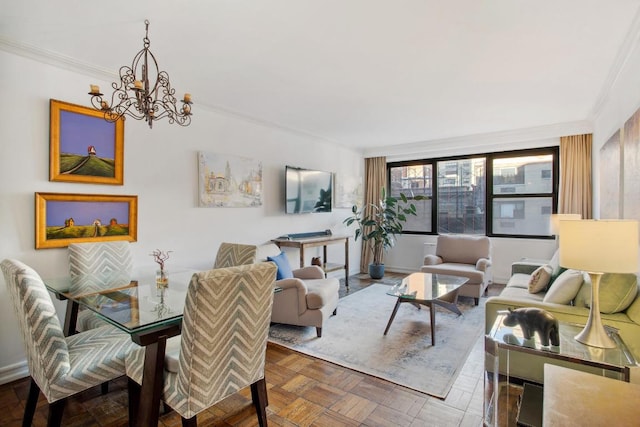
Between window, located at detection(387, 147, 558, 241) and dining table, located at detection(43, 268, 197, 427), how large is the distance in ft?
15.4

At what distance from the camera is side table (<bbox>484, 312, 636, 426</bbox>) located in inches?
61.7

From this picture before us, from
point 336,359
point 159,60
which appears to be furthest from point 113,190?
point 336,359

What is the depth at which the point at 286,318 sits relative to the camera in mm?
3240

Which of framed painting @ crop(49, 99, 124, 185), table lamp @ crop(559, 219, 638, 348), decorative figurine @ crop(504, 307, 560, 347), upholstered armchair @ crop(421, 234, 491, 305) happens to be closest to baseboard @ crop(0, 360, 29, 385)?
framed painting @ crop(49, 99, 124, 185)

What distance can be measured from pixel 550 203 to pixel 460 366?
145 inches

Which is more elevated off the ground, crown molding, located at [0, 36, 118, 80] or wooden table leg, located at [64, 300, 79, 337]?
crown molding, located at [0, 36, 118, 80]

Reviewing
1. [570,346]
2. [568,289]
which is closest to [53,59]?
[570,346]

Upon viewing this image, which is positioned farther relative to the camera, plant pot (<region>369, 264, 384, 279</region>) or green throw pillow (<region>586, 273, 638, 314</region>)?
plant pot (<region>369, 264, 384, 279</region>)

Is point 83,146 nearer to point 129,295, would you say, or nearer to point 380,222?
point 129,295

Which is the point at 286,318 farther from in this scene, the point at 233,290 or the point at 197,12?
the point at 197,12

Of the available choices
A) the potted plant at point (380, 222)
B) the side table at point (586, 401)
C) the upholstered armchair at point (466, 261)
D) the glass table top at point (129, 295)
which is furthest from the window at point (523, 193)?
the glass table top at point (129, 295)

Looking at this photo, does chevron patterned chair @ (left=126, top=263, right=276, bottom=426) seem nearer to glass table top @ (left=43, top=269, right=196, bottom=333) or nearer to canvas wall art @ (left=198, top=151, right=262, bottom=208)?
glass table top @ (left=43, top=269, right=196, bottom=333)

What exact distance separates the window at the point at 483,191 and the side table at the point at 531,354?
11.9ft

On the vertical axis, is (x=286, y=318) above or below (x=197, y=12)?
below
